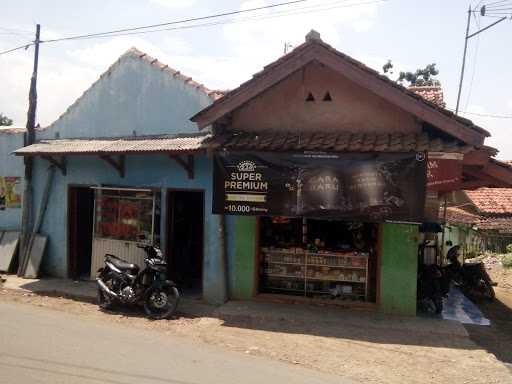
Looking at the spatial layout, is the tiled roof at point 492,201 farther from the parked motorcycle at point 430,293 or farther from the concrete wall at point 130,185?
the concrete wall at point 130,185

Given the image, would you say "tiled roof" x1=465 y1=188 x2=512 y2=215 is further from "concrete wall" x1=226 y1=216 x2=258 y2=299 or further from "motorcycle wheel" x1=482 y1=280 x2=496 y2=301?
"concrete wall" x1=226 y1=216 x2=258 y2=299

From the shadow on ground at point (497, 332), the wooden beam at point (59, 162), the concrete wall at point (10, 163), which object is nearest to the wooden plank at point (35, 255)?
the concrete wall at point (10, 163)

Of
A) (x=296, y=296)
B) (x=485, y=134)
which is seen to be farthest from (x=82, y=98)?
(x=485, y=134)

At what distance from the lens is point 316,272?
8930mm

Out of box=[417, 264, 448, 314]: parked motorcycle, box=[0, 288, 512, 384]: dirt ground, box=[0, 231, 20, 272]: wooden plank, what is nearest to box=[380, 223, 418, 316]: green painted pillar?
box=[417, 264, 448, 314]: parked motorcycle

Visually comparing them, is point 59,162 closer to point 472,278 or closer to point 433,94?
point 433,94

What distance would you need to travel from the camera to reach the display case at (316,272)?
871 centimetres

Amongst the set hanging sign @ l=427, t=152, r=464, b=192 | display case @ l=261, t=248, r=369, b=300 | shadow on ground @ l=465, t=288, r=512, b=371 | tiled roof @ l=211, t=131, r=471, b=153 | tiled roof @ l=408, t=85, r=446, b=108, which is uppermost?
tiled roof @ l=408, t=85, r=446, b=108

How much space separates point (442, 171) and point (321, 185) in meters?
1.92

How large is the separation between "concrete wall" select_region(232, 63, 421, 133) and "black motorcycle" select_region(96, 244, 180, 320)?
304 centimetres

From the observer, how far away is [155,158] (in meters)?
9.81

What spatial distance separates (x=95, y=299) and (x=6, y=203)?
4.49 meters

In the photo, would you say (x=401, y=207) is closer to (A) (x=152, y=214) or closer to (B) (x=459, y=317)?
(B) (x=459, y=317)

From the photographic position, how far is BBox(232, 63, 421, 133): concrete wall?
832 cm
